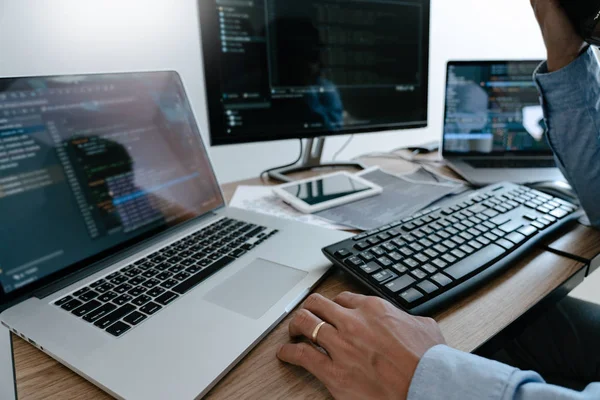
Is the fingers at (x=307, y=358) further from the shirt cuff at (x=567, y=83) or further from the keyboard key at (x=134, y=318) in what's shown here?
the shirt cuff at (x=567, y=83)

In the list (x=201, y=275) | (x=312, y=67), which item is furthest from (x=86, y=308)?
(x=312, y=67)

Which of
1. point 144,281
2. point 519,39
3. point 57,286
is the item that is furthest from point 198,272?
point 519,39

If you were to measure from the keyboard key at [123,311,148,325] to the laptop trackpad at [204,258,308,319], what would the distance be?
0.24 feet

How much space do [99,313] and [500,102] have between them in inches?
40.0

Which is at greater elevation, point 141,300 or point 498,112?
point 498,112

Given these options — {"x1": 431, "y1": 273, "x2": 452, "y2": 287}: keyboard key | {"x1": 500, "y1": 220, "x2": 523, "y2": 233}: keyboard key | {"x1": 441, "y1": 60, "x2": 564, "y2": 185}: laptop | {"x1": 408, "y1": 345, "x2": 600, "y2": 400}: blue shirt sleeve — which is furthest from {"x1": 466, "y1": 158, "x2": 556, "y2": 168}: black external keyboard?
{"x1": 408, "y1": 345, "x2": 600, "y2": 400}: blue shirt sleeve

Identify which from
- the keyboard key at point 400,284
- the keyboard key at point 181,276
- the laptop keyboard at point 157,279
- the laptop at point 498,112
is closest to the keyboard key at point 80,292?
the laptop keyboard at point 157,279

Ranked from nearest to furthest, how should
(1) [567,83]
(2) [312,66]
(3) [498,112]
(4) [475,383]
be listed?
(4) [475,383] → (1) [567,83] → (2) [312,66] → (3) [498,112]

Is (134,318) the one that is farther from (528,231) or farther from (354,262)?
(528,231)

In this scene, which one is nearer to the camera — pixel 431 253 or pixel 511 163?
pixel 431 253

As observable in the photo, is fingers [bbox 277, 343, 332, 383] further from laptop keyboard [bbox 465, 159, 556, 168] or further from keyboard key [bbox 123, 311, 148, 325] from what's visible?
laptop keyboard [bbox 465, 159, 556, 168]

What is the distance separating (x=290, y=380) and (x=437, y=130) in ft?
5.06

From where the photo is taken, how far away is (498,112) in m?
1.04

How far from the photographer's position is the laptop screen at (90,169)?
1.55ft
